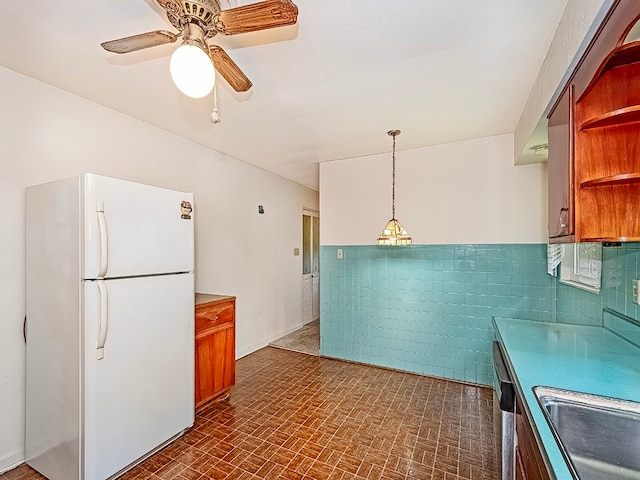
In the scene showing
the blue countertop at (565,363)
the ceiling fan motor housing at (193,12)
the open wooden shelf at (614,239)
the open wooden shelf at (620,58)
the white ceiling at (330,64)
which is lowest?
the blue countertop at (565,363)

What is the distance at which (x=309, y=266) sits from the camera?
5859 mm

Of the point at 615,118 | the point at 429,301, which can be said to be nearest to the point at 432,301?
the point at 429,301

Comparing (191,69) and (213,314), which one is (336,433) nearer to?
(213,314)

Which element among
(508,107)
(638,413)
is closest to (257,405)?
(638,413)

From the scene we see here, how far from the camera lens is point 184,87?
127 centimetres

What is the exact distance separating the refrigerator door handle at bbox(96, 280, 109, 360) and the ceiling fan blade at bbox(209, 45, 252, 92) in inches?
52.7

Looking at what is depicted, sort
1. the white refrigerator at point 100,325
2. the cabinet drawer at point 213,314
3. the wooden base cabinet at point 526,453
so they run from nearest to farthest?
the wooden base cabinet at point 526,453 < the white refrigerator at point 100,325 < the cabinet drawer at point 213,314

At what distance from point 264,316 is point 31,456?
2729mm

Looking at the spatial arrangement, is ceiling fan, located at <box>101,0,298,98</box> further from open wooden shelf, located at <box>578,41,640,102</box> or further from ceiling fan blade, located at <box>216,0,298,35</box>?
open wooden shelf, located at <box>578,41,640,102</box>

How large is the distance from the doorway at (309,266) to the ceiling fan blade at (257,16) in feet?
14.4

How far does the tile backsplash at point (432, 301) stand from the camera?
10.0 ft

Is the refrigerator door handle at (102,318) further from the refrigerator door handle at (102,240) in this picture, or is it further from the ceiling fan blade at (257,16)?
the ceiling fan blade at (257,16)

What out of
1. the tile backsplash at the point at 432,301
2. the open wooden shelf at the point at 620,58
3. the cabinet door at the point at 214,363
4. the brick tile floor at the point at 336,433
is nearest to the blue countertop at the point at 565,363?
the tile backsplash at the point at 432,301

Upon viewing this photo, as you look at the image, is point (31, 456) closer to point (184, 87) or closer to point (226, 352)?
point (226, 352)
